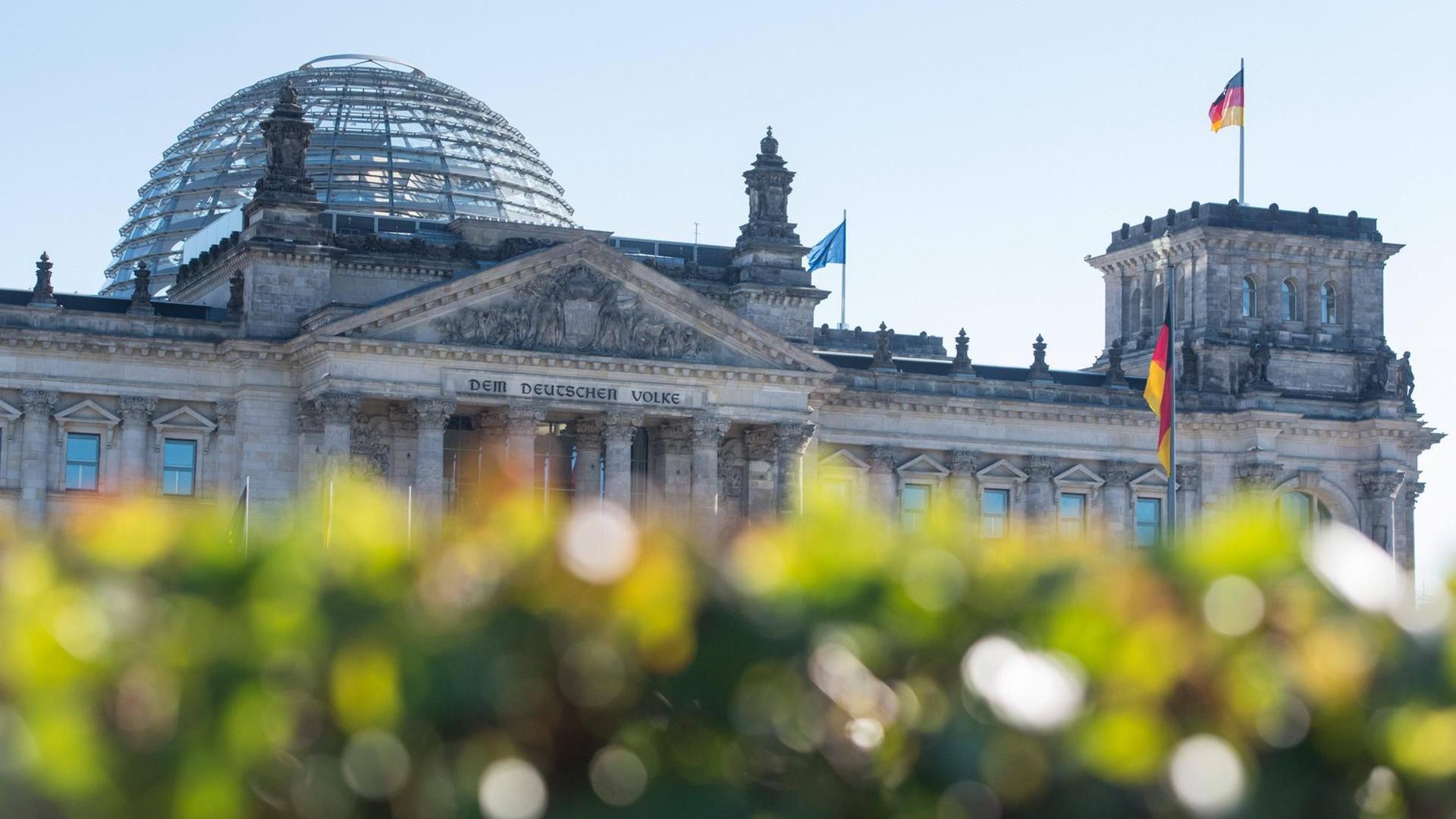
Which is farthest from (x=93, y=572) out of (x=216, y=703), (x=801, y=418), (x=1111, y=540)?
(x=801, y=418)

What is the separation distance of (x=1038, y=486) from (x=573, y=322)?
1804cm

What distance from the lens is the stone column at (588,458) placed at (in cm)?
6594

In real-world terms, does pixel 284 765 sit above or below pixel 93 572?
below

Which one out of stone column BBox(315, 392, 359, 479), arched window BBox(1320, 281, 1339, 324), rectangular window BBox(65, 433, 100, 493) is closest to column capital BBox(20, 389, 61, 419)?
rectangular window BBox(65, 433, 100, 493)

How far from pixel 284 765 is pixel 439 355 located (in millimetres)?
54091

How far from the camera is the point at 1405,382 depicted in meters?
80.1

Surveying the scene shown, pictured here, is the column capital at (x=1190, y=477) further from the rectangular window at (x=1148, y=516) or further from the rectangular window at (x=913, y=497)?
the rectangular window at (x=913, y=497)

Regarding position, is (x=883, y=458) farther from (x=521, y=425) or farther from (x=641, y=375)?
(x=521, y=425)

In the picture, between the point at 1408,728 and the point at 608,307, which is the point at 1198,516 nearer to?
the point at 608,307

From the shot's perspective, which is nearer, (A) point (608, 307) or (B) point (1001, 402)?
(A) point (608, 307)

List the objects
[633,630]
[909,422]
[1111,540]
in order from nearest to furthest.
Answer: [633,630] < [1111,540] < [909,422]

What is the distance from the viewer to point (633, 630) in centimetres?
973

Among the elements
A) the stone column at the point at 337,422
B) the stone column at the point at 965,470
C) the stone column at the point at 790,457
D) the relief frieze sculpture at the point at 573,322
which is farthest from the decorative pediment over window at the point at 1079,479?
the stone column at the point at 337,422

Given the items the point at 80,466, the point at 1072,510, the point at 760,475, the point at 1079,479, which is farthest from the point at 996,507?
the point at 80,466
